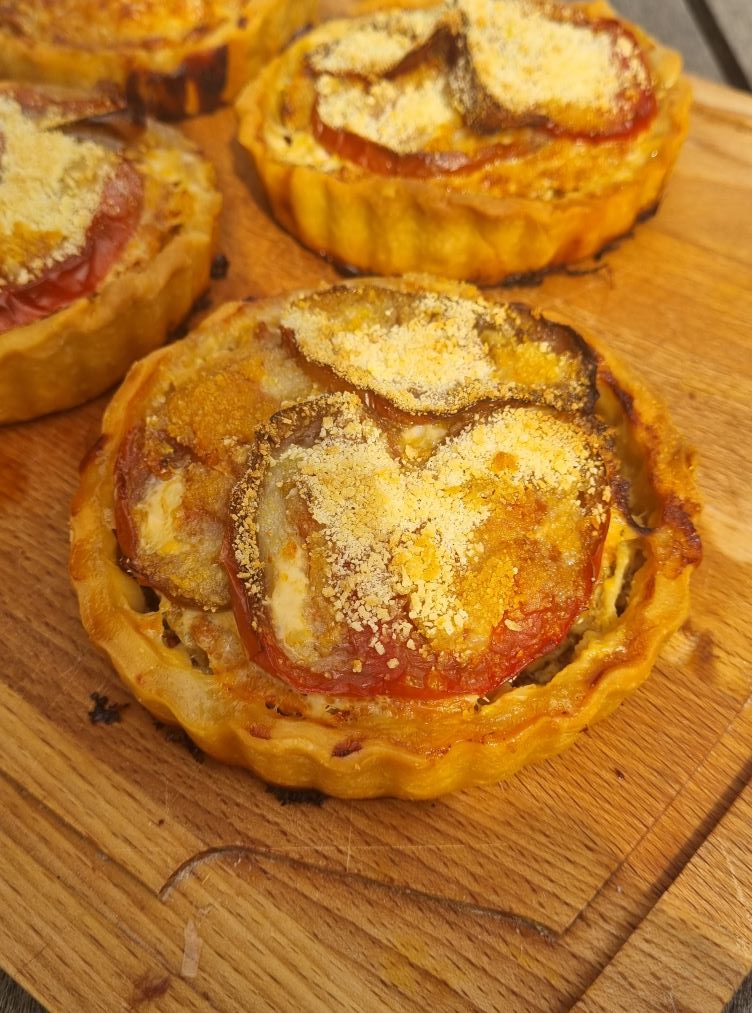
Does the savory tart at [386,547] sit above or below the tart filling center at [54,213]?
below

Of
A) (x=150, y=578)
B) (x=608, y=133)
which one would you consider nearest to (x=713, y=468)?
(x=608, y=133)

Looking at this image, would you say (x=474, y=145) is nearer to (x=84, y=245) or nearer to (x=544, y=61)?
(x=544, y=61)

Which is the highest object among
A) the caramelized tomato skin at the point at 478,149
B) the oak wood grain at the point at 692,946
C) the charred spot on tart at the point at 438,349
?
the caramelized tomato skin at the point at 478,149

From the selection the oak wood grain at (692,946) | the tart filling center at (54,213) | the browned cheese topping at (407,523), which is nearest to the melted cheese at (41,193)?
the tart filling center at (54,213)

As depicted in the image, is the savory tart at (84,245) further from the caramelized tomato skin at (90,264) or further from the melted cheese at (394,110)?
the melted cheese at (394,110)

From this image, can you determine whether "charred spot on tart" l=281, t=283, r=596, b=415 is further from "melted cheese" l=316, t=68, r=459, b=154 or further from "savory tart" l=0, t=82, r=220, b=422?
"melted cheese" l=316, t=68, r=459, b=154

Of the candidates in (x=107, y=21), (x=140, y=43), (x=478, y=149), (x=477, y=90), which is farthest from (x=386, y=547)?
(x=107, y=21)

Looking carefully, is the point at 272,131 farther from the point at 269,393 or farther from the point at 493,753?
the point at 493,753
